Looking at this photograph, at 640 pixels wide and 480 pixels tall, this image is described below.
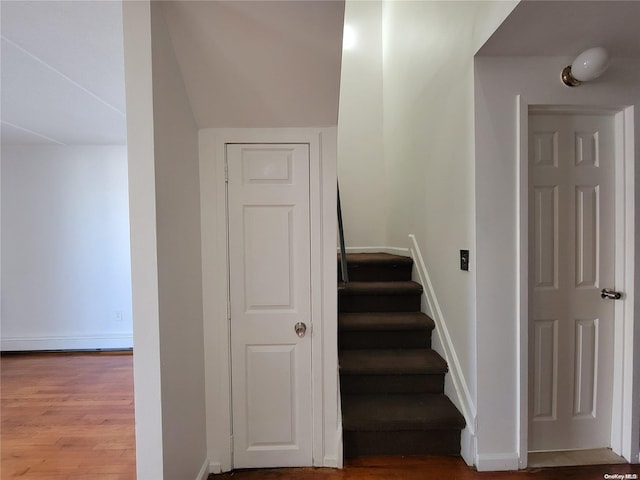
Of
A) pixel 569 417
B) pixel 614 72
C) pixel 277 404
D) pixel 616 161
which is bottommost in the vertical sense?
pixel 569 417

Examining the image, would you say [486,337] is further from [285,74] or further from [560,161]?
[285,74]

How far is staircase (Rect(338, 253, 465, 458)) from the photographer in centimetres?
167

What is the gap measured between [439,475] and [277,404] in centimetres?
98

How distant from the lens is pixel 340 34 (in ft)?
4.08

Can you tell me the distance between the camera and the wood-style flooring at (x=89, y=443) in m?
1.57

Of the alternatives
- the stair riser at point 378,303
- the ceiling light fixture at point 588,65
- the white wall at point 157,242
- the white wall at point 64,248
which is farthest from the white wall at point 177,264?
the white wall at point 64,248

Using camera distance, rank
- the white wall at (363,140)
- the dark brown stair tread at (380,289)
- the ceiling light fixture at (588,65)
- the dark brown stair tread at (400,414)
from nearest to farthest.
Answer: the ceiling light fixture at (588,65), the dark brown stair tread at (400,414), the dark brown stair tread at (380,289), the white wall at (363,140)

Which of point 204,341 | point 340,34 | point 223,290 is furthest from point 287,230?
point 340,34

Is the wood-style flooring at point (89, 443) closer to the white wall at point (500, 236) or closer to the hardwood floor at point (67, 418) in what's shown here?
the hardwood floor at point (67, 418)

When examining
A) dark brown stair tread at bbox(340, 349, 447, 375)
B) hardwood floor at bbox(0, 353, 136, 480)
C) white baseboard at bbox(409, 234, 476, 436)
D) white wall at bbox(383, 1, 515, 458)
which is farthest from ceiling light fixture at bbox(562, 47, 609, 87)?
hardwood floor at bbox(0, 353, 136, 480)

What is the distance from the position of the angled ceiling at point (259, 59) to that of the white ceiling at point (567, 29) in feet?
2.86

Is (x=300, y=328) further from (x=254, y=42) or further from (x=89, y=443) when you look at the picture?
(x=89, y=443)

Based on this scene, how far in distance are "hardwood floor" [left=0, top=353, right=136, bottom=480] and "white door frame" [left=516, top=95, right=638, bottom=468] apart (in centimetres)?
236

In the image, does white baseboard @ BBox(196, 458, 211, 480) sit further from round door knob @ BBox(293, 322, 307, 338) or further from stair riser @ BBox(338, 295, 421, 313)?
stair riser @ BBox(338, 295, 421, 313)
